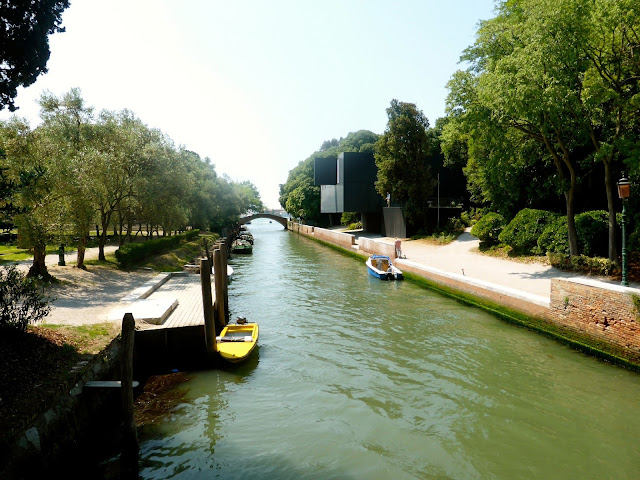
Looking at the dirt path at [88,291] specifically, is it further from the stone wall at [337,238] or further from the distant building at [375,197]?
the distant building at [375,197]

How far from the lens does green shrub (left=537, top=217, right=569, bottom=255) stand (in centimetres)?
1945

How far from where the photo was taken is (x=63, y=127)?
2250 centimetres

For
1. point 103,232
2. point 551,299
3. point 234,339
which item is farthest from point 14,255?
point 551,299

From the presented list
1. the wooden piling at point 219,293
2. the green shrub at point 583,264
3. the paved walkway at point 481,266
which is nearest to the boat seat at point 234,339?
the wooden piling at point 219,293

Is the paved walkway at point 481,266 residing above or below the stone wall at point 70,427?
above

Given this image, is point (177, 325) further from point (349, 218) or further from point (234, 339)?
point (349, 218)

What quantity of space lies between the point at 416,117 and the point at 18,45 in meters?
33.7

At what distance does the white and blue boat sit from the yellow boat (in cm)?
1184

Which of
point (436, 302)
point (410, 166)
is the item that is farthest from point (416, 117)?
point (436, 302)

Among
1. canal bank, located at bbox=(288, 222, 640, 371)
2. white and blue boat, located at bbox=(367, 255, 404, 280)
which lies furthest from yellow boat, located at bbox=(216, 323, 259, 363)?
white and blue boat, located at bbox=(367, 255, 404, 280)

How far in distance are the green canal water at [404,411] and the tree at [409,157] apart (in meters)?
24.0

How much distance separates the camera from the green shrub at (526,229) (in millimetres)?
21797

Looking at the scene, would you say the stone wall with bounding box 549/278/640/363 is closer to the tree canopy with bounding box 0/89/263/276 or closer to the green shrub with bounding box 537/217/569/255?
the green shrub with bounding box 537/217/569/255

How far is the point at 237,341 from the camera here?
11.8 m
